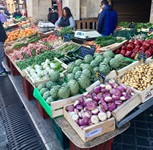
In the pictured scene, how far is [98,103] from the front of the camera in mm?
2412

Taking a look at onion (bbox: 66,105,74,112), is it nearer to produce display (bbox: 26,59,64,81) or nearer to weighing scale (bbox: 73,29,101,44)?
produce display (bbox: 26,59,64,81)

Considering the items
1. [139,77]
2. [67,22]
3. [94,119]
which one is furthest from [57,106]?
[67,22]

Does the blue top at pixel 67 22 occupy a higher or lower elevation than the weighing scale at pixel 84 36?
higher

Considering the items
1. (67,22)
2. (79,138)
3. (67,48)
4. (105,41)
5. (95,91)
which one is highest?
(67,22)

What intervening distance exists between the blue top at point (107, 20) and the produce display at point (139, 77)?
3293 mm

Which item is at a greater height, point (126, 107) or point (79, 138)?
point (126, 107)

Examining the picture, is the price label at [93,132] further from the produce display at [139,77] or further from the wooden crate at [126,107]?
the produce display at [139,77]

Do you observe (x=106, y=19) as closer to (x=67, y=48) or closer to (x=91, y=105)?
(x=67, y=48)

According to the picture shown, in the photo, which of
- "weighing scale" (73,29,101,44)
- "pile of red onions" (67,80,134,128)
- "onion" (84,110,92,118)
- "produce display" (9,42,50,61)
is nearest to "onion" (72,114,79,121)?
"pile of red onions" (67,80,134,128)

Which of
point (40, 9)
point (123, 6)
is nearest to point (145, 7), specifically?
point (123, 6)

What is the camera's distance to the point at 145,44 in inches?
142

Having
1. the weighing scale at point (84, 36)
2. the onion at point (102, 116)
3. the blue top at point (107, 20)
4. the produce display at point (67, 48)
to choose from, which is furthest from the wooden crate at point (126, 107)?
the blue top at point (107, 20)

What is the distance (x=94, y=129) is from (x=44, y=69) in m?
1.95

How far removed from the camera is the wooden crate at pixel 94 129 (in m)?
2.02
